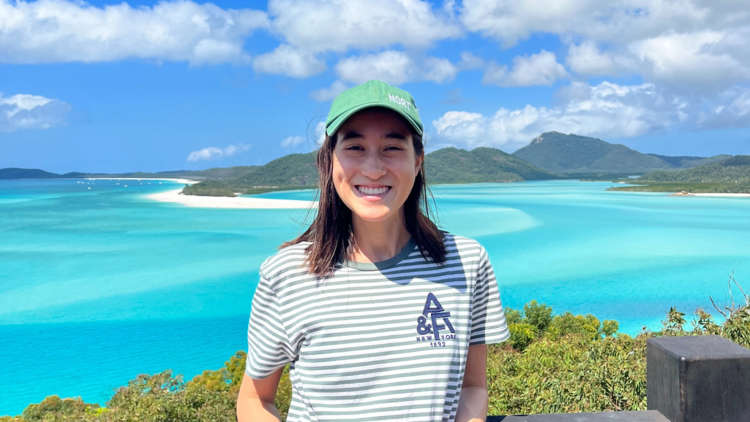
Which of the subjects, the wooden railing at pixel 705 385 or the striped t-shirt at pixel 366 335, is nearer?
the striped t-shirt at pixel 366 335

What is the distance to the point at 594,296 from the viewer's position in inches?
634

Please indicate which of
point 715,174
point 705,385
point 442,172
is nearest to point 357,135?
point 705,385

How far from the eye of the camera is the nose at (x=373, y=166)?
1.17 metres

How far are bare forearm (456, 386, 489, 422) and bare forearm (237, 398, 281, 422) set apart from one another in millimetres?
412

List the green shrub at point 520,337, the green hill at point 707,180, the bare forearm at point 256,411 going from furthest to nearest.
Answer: the green hill at point 707,180
the green shrub at point 520,337
the bare forearm at point 256,411

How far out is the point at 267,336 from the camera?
3.84ft

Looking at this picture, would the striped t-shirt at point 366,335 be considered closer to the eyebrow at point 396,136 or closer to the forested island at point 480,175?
the eyebrow at point 396,136

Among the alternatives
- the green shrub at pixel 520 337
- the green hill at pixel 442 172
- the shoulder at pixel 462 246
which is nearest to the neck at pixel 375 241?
the shoulder at pixel 462 246

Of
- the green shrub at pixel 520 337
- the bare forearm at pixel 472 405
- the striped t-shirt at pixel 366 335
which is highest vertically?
the striped t-shirt at pixel 366 335

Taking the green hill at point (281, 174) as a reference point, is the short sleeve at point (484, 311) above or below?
below

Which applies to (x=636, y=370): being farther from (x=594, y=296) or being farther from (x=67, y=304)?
(x=67, y=304)

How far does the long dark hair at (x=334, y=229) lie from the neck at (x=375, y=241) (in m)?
0.02

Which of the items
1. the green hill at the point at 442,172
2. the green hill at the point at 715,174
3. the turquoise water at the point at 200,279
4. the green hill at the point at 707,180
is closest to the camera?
the turquoise water at the point at 200,279

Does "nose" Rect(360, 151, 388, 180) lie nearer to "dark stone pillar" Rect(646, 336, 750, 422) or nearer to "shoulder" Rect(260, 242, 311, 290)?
"shoulder" Rect(260, 242, 311, 290)
